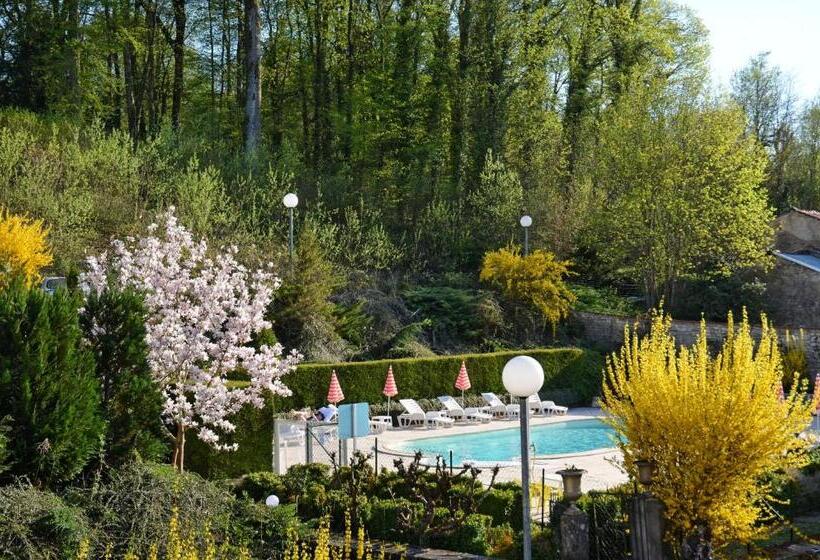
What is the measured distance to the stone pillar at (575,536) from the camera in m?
9.54

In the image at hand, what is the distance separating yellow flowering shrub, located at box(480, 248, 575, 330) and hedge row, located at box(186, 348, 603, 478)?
1.82 meters

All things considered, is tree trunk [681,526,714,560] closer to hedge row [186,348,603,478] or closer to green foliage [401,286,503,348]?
hedge row [186,348,603,478]

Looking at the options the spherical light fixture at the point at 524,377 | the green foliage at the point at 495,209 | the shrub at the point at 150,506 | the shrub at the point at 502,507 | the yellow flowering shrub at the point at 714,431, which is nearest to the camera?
the spherical light fixture at the point at 524,377

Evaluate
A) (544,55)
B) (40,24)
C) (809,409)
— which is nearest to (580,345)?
(544,55)

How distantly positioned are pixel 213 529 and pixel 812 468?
8.22 metres

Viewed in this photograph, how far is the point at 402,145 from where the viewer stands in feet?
116

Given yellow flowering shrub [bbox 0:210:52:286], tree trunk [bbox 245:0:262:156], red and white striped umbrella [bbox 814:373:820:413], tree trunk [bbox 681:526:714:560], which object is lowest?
tree trunk [bbox 681:526:714:560]

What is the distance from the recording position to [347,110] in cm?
3606

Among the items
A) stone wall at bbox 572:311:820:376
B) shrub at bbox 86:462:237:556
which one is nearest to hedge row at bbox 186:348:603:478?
stone wall at bbox 572:311:820:376

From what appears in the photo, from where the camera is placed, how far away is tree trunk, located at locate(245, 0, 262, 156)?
2852 centimetres

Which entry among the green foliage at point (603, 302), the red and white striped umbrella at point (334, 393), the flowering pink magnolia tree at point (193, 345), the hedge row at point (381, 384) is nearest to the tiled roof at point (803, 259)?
the green foliage at point (603, 302)

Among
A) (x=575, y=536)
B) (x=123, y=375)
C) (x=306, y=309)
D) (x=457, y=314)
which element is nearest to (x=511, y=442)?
(x=306, y=309)

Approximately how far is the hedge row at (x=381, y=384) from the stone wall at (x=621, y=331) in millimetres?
1469

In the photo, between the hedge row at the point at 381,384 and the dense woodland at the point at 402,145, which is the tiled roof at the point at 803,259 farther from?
the hedge row at the point at 381,384
